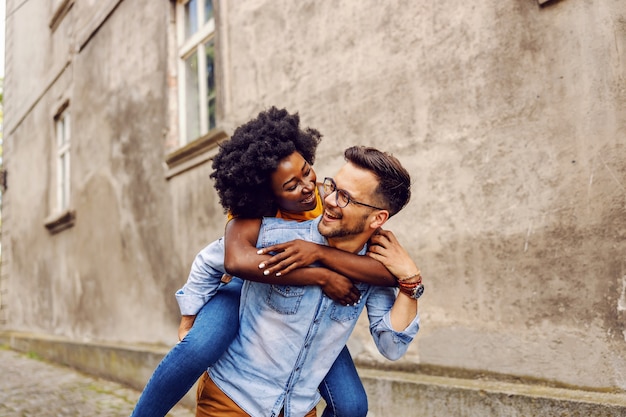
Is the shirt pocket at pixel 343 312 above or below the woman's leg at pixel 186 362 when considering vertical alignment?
above

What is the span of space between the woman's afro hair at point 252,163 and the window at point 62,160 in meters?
9.27

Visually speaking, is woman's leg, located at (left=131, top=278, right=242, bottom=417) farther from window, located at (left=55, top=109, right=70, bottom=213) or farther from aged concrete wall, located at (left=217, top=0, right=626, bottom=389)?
window, located at (left=55, top=109, right=70, bottom=213)

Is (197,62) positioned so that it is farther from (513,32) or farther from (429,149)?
(513,32)

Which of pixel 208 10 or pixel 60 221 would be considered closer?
pixel 208 10

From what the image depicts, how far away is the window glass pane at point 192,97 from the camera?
721cm

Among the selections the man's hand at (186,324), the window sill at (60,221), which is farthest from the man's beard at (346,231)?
the window sill at (60,221)

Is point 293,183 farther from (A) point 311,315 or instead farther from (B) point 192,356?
(B) point 192,356

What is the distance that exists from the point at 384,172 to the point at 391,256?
276 millimetres

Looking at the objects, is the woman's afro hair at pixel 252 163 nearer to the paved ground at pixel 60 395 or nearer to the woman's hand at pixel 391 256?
the woman's hand at pixel 391 256

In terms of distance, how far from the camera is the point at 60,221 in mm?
10195

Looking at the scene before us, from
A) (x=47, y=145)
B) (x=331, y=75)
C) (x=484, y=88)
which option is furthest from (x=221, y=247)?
(x=47, y=145)

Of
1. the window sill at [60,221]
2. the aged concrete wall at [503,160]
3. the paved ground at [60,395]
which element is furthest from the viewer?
the window sill at [60,221]

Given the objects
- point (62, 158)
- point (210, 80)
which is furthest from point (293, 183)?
point (62, 158)

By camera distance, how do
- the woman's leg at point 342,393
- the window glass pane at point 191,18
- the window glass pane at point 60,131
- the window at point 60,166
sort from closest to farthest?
the woman's leg at point 342,393 → the window glass pane at point 191,18 → the window at point 60,166 → the window glass pane at point 60,131
